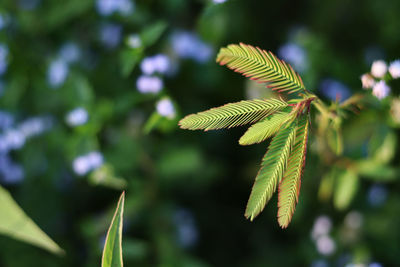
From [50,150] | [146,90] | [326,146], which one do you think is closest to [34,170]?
[50,150]

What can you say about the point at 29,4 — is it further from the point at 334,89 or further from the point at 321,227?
the point at 321,227

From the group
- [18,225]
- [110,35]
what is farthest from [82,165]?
[110,35]

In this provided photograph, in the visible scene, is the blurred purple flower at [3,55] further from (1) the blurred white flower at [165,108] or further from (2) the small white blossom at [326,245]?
(2) the small white blossom at [326,245]

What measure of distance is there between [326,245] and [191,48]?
1.44 metres

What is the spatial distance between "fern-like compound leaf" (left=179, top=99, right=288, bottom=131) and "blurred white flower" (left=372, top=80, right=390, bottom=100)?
1.74ft

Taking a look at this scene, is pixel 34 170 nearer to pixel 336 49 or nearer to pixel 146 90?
pixel 146 90

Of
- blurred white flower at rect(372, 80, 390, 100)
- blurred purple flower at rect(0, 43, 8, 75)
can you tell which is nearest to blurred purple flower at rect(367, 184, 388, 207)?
blurred white flower at rect(372, 80, 390, 100)

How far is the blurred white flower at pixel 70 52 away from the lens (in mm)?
2808

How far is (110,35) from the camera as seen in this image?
113 inches

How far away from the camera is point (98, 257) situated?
7.66 ft

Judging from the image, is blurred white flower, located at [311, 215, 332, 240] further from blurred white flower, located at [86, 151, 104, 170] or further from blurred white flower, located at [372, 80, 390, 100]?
blurred white flower, located at [86, 151, 104, 170]

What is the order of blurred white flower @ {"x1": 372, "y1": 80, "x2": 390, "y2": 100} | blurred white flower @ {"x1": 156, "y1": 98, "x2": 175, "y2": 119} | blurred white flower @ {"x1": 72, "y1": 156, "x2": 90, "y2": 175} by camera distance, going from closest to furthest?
blurred white flower @ {"x1": 372, "y1": 80, "x2": 390, "y2": 100} < blurred white flower @ {"x1": 156, "y1": 98, "x2": 175, "y2": 119} < blurred white flower @ {"x1": 72, "y1": 156, "x2": 90, "y2": 175}

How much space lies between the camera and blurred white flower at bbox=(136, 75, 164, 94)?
1.90 m

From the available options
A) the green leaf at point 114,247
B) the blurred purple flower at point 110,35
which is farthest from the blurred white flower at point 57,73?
the green leaf at point 114,247
